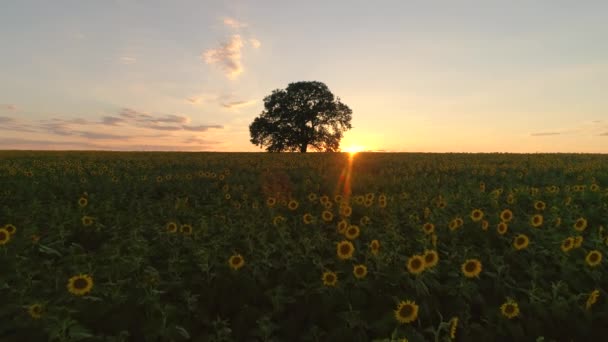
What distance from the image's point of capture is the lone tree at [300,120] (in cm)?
4841

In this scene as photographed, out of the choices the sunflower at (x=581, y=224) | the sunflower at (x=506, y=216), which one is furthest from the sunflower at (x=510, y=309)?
the sunflower at (x=506, y=216)

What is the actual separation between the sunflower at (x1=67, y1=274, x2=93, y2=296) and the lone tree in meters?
45.1

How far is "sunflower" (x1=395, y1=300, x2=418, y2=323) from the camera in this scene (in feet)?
9.98

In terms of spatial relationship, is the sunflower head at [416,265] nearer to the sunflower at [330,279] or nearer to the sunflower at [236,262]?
the sunflower at [330,279]

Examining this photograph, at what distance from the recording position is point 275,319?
362 cm

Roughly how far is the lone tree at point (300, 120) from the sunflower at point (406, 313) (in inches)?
1793

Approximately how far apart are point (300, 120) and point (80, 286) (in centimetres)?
4546

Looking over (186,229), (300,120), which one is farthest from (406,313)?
(300,120)

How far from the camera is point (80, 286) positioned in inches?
133

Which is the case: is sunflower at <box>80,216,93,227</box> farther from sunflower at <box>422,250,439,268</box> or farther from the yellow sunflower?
sunflower at <box>422,250,439,268</box>

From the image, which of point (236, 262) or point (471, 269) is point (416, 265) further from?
point (236, 262)

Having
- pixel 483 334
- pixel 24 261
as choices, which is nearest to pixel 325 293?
pixel 483 334

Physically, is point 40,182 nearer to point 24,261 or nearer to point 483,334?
point 24,261

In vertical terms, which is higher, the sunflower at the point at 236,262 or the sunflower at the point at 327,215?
the sunflower at the point at 327,215
